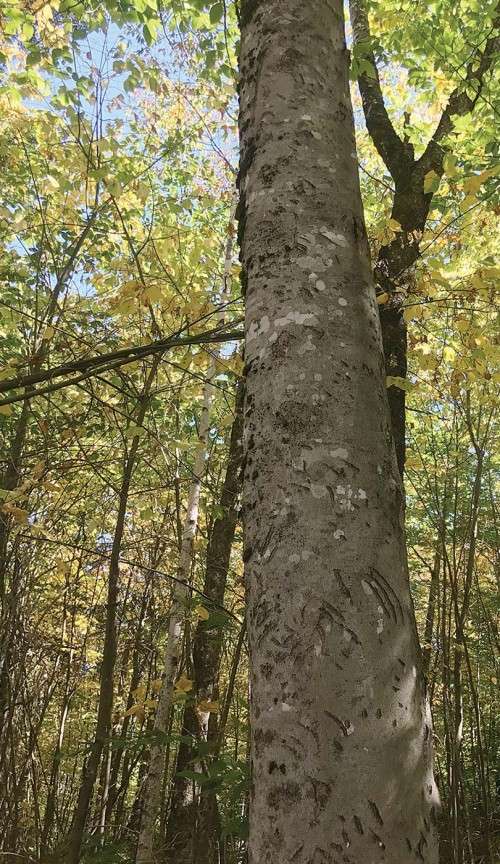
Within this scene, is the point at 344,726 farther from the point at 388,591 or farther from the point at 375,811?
the point at 388,591

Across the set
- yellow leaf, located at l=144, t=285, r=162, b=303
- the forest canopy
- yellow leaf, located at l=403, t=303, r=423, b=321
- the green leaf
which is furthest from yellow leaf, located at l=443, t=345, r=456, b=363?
the green leaf

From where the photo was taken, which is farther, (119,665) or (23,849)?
(119,665)

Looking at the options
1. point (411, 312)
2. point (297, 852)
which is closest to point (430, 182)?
point (411, 312)

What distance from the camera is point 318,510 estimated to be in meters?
0.91

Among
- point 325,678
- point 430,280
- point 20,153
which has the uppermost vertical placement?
point 20,153

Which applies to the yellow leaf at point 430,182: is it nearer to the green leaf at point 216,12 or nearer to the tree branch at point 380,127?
the tree branch at point 380,127

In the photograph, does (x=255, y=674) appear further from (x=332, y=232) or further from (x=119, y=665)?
(x=119, y=665)

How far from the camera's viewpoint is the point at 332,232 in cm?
116

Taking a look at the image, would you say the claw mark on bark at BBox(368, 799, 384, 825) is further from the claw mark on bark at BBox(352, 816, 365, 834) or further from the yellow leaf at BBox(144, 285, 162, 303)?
the yellow leaf at BBox(144, 285, 162, 303)

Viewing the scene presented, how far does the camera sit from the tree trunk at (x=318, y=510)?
2.47 ft

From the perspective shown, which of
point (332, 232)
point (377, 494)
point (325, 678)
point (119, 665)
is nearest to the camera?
point (325, 678)

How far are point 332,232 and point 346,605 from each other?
71 centimetres

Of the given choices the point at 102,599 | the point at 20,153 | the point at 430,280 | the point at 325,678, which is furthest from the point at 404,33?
the point at 102,599

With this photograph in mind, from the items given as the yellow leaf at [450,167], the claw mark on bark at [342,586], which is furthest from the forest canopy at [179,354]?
the claw mark on bark at [342,586]
